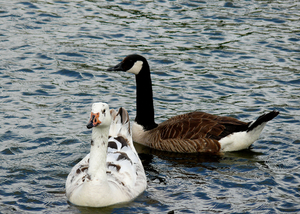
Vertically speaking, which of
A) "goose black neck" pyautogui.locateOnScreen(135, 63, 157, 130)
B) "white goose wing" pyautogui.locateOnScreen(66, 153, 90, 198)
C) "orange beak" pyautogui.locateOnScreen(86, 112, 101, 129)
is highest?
"orange beak" pyautogui.locateOnScreen(86, 112, 101, 129)

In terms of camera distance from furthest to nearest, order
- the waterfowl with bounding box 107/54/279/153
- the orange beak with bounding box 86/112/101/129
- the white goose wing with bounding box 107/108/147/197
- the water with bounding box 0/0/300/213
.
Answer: the waterfowl with bounding box 107/54/279/153
the water with bounding box 0/0/300/213
the white goose wing with bounding box 107/108/147/197
the orange beak with bounding box 86/112/101/129

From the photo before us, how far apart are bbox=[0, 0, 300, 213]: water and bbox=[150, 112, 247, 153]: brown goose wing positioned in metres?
0.23

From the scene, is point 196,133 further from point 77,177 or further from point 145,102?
point 77,177

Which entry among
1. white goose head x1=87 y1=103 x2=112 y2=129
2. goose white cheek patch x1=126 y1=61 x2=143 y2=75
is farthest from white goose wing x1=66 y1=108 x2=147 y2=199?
goose white cheek patch x1=126 y1=61 x2=143 y2=75

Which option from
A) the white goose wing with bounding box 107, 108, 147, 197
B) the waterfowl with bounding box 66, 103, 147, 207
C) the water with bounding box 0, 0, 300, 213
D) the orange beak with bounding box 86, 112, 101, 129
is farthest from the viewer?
the water with bounding box 0, 0, 300, 213

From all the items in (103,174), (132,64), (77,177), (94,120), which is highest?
(132,64)

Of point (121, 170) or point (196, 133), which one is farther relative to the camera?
point (196, 133)

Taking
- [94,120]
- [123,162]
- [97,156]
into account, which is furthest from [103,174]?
[94,120]

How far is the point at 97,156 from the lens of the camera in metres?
8.45

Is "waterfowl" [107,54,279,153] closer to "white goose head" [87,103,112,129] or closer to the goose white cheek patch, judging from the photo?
the goose white cheek patch

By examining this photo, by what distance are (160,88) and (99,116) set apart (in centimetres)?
627

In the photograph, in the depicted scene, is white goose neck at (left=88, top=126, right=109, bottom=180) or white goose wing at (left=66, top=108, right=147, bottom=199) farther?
white goose wing at (left=66, top=108, right=147, bottom=199)

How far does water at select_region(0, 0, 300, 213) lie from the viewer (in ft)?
30.1

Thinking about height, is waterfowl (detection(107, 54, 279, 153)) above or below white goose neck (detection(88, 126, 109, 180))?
below
